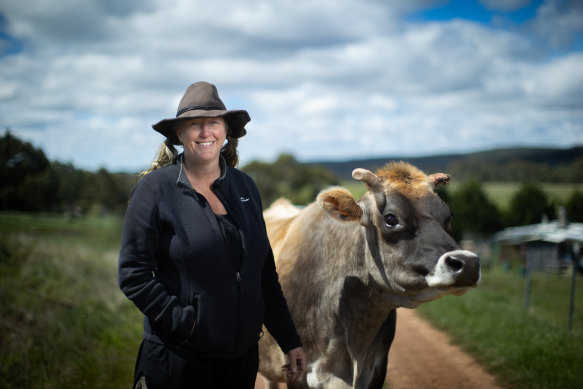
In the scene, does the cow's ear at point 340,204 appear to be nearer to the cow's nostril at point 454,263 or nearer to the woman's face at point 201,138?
the cow's nostril at point 454,263

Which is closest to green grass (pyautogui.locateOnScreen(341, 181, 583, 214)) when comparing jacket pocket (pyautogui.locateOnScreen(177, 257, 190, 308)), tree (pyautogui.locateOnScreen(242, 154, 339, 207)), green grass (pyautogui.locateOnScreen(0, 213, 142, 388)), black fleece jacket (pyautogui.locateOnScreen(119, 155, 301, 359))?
green grass (pyautogui.locateOnScreen(0, 213, 142, 388))

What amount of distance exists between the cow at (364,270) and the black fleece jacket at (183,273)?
46.3 inches

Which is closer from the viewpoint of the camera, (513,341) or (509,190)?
(513,341)

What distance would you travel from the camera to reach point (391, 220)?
314cm

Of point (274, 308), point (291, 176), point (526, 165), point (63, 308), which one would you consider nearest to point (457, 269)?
point (274, 308)

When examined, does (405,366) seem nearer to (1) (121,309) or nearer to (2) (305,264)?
(2) (305,264)

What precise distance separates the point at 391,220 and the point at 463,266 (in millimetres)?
669

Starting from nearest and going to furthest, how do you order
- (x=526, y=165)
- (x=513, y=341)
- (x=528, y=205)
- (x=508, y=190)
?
(x=513, y=341), (x=528, y=205), (x=526, y=165), (x=508, y=190)

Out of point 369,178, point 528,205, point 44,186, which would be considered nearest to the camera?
point 369,178

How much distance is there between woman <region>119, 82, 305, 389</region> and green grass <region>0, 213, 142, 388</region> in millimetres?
4295

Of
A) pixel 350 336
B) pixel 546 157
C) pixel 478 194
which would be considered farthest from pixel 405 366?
pixel 546 157

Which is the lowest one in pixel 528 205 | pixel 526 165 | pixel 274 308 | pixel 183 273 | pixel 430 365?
pixel 430 365

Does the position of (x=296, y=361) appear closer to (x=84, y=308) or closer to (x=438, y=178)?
(x=438, y=178)

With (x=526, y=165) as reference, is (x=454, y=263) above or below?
below
